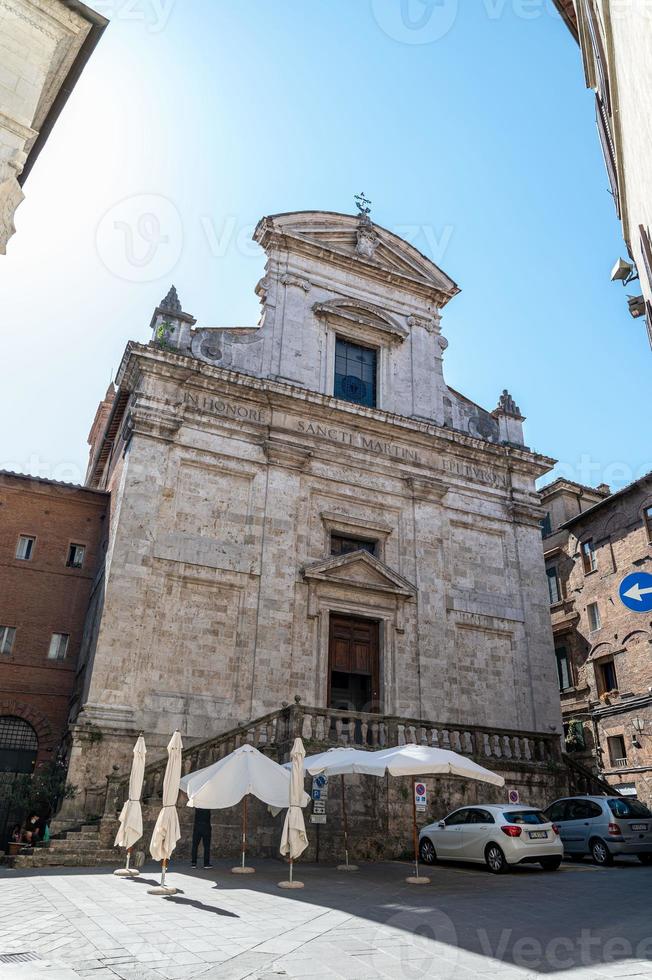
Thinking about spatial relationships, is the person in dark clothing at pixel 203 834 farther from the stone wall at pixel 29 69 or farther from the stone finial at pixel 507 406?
the stone finial at pixel 507 406

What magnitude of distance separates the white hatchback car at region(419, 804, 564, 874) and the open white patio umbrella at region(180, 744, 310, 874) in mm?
3472

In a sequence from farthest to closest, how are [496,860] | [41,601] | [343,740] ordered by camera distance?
[41,601] → [343,740] → [496,860]

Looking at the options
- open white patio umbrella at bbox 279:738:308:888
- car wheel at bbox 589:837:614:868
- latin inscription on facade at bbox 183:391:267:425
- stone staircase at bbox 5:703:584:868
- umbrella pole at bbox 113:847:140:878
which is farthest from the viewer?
latin inscription on facade at bbox 183:391:267:425

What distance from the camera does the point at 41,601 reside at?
22.2 meters

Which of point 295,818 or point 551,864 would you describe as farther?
point 551,864

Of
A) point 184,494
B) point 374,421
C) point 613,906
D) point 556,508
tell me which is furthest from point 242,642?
point 556,508

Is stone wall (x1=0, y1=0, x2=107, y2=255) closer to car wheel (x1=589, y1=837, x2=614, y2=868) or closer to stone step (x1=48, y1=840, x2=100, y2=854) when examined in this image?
stone step (x1=48, y1=840, x2=100, y2=854)

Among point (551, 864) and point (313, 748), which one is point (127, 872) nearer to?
point (313, 748)

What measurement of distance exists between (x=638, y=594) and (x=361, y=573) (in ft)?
44.5

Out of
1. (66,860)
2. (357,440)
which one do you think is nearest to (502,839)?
(66,860)

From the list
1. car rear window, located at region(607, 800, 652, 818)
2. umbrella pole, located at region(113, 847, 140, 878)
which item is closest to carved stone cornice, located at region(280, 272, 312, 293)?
car rear window, located at region(607, 800, 652, 818)

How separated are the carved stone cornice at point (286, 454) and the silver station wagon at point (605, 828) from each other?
37.7 ft

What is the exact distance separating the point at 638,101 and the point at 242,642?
1477 cm

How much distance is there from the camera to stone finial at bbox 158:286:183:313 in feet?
73.6
